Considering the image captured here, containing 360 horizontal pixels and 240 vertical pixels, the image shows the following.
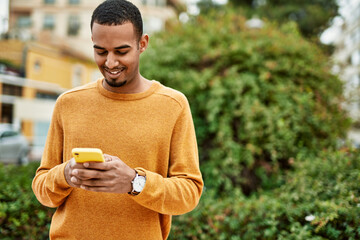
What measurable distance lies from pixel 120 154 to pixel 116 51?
489 millimetres

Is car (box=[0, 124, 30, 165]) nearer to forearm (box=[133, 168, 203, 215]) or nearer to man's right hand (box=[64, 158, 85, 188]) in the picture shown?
man's right hand (box=[64, 158, 85, 188])

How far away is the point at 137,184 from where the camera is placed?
1.31 metres

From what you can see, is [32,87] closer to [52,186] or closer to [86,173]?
[52,186]

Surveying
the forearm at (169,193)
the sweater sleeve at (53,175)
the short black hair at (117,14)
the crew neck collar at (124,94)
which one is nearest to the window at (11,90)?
the sweater sleeve at (53,175)

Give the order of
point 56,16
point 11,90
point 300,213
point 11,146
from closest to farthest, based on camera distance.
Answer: point 300,213 → point 11,146 → point 11,90 → point 56,16

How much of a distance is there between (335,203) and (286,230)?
A: 468mm

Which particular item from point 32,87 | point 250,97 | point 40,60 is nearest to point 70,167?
point 250,97

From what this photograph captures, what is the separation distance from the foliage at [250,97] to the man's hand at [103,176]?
317 centimetres

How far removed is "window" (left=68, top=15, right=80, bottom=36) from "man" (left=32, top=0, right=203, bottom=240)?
76.9 feet

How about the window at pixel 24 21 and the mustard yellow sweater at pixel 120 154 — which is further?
the window at pixel 24 21

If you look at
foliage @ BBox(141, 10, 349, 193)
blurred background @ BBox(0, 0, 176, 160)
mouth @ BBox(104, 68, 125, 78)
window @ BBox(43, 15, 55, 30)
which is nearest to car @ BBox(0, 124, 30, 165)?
blurred background @ BBox(0, 0, 176, 160)

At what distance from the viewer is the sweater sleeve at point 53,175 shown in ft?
4.63

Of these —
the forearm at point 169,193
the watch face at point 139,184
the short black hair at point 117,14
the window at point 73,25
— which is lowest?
the forearm at point 169,193

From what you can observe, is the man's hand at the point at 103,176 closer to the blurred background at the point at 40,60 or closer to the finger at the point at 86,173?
the finger at the point at 86,173
